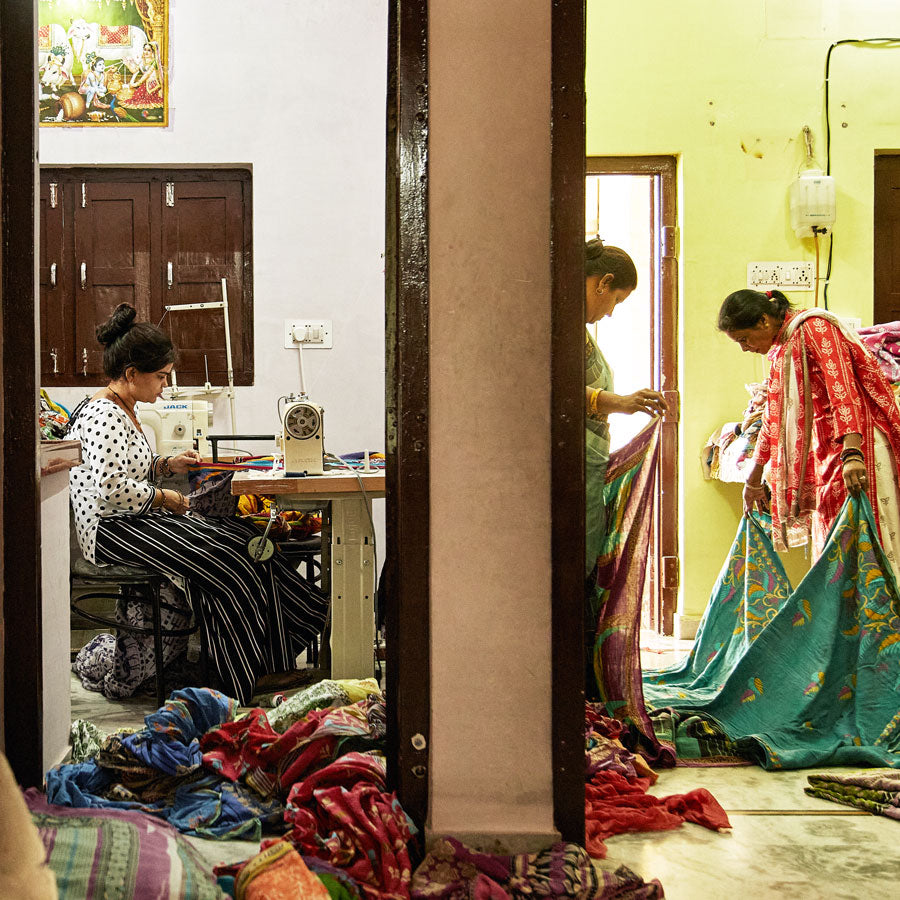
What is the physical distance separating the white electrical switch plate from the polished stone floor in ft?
10.9

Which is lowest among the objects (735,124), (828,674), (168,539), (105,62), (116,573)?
(828,674)

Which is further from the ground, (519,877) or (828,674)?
(828,674)

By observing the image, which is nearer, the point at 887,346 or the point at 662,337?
the point at 887,346

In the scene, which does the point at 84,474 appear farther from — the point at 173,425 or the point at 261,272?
the point at 261,272

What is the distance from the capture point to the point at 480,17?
7.25ft

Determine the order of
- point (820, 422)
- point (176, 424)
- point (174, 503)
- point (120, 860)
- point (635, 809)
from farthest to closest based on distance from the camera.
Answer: point (176, 424) → point (174, 503) → point (820, 422) → point (635, 809) → point (120, 860)

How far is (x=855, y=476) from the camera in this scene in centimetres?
335

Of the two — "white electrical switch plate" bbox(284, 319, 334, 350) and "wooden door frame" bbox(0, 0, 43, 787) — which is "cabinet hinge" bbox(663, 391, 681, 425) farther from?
"wooden door frame" bbox(0, 0, 43, 787)

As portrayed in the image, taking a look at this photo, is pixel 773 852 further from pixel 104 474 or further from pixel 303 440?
pixel 104 474

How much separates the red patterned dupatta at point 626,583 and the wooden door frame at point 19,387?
5.49ft

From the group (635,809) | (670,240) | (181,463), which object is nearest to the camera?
(635,809)

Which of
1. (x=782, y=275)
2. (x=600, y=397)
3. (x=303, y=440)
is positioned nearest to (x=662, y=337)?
(x=782, y=275)

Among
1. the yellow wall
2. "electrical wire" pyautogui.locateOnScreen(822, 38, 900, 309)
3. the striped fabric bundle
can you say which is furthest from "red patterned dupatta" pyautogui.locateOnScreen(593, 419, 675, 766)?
"electrical wire" pyautogui.locateOnScreen(822, 38, 900, 309)

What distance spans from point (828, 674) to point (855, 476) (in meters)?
0.66
